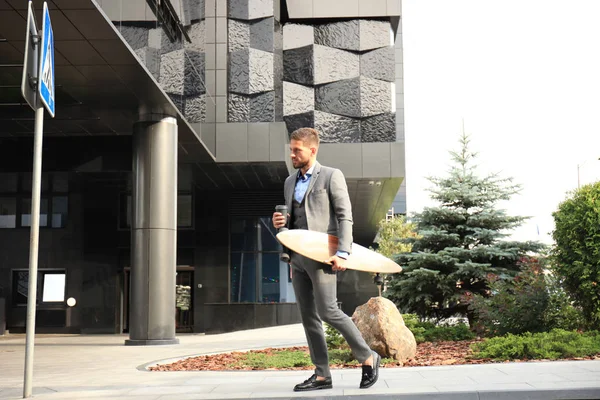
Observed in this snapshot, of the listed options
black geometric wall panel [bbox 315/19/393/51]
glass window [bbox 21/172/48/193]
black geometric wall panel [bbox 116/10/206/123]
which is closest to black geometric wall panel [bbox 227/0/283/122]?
black geometric wall panel [bbox 315/19/393/51]

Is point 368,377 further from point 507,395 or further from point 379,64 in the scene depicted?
point 379,64

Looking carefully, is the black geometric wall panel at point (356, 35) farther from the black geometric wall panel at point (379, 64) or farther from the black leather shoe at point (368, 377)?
the black leather shoe at point (368, 377)

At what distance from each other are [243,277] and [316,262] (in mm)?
21505

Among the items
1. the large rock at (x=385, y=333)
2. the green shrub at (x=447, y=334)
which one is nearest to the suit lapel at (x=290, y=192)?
the large rock at (x=385, y=333)

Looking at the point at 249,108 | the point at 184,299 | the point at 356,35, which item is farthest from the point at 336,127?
the point at 184,299

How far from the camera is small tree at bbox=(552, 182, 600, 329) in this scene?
10.6 meters

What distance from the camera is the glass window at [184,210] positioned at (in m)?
26.9

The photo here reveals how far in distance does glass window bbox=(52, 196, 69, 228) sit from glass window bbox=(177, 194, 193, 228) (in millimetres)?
3981

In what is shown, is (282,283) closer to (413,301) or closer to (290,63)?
(290,63)

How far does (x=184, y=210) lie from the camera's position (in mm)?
26891

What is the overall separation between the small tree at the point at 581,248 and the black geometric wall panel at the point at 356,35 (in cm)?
1578

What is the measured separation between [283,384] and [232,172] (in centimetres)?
1691

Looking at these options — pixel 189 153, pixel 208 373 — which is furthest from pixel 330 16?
pixel 208 373

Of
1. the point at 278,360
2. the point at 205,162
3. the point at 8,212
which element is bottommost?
the point at 278,360
